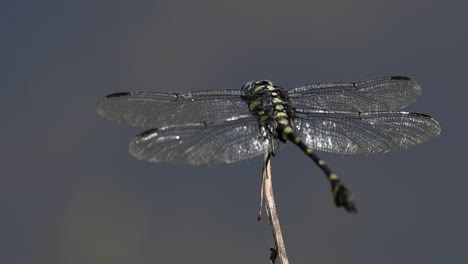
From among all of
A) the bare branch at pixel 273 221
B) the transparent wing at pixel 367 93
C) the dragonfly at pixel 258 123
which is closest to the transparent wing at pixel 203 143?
the dragonfly at pixel 258 123

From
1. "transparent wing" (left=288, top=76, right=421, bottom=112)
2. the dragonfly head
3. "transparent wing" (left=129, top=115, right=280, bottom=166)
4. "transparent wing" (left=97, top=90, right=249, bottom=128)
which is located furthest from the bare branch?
"transparent wing" (left=288, top=76, right=421, bottom=112)

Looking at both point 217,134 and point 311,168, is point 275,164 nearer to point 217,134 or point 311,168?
point 311,168

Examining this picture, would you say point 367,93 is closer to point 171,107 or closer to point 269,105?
point 269,105

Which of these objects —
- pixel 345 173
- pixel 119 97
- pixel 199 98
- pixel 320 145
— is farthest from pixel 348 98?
pixel 345 173

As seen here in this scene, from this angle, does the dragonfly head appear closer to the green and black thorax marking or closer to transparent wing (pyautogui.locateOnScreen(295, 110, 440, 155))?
the green and black thorax marking

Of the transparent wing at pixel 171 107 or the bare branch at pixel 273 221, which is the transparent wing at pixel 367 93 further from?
the bare branch at pixel 273 221

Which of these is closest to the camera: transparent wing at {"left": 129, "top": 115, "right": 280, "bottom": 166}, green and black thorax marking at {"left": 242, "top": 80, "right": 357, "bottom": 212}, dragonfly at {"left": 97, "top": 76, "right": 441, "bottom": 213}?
transparent wing at {"left": 129, "top": 115, "right": 280, "bottom": 166}
